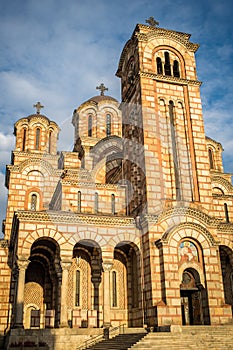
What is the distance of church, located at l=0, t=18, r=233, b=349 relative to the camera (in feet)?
59.0

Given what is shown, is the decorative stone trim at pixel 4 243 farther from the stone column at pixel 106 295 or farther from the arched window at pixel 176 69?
the arched window at pixel 176 69

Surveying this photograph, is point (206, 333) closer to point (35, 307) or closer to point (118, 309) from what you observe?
point (118, 309)

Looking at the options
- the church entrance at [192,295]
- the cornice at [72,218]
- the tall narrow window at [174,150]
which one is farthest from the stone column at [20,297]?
the tall narrow window at [174,150]

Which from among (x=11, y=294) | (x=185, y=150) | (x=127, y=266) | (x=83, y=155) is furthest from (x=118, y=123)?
(x=11, y=294)

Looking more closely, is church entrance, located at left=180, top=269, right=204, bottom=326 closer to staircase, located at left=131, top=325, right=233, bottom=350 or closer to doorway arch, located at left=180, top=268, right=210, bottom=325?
doorway arch, located at left=180, top=268, right=210, bottom=325

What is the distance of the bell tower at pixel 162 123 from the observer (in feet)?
67.5

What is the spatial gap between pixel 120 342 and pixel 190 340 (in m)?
2.66

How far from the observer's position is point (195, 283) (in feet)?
61.3

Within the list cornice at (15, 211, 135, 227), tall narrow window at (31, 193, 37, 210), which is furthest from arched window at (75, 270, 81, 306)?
tall narrow window at (31, 193, 37, 210)

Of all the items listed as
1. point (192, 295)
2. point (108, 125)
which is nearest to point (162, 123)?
point (192, 295)

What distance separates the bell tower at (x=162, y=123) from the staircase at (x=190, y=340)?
6.26 metres

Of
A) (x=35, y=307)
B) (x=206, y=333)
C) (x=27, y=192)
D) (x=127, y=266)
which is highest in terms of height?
(x=27, y=192)

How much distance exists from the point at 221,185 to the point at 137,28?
12846 millimetres

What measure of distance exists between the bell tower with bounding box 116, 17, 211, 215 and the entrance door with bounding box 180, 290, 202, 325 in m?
4.52
